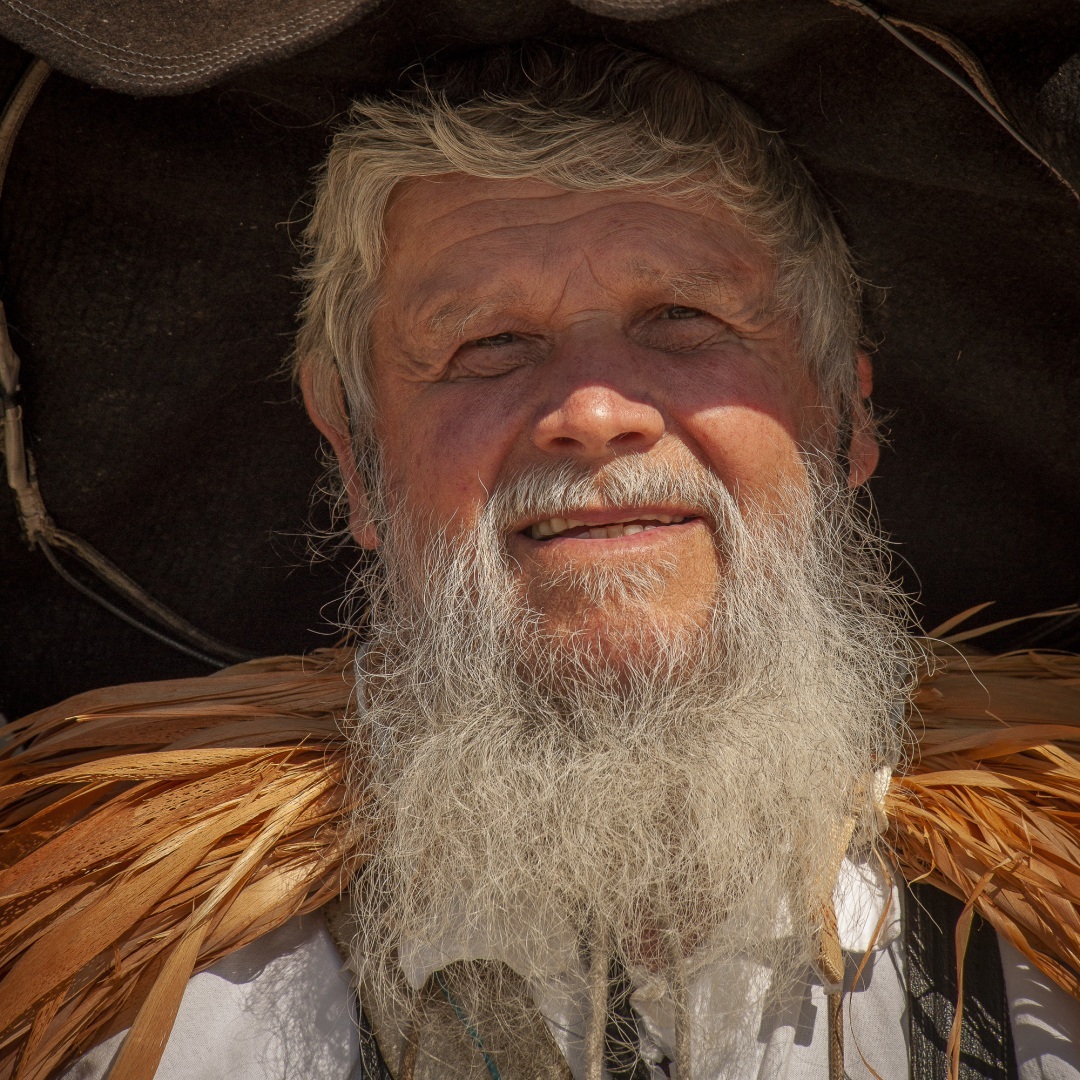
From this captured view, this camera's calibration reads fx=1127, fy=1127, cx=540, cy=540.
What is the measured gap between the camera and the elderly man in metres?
1.47

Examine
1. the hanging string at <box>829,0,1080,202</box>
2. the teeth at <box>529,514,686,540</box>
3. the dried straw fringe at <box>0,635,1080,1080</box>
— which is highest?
the hanging string at <box>829,0,1080,202</box>

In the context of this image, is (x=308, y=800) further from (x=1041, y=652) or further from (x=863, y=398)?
(x=1041, y=652)

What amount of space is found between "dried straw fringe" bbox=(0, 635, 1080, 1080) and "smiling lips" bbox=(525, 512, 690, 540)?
49 centimetres

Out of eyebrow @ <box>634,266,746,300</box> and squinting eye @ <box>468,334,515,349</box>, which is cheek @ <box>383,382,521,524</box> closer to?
squinting eye @ <box>468,334,515,349</box>

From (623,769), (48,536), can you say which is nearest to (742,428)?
(623,769)

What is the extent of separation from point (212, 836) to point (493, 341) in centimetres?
83

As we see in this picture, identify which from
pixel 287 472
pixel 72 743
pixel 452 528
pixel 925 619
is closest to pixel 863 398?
pixel 925 619

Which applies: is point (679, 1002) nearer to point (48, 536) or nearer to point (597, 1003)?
point (597, 1003)

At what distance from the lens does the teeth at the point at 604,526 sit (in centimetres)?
161

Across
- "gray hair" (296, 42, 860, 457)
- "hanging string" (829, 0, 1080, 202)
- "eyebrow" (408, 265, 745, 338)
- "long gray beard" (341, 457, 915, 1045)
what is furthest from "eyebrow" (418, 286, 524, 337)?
"hanging string" (829, 0, 1080, 202)

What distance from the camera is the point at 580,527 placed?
163 centimetres

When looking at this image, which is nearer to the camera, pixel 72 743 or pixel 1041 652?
pixel 72 743

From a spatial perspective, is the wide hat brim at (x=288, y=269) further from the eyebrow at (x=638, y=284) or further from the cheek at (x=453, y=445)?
the cheek at (x=453, y=445)

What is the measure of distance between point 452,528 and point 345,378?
428 millimetres
